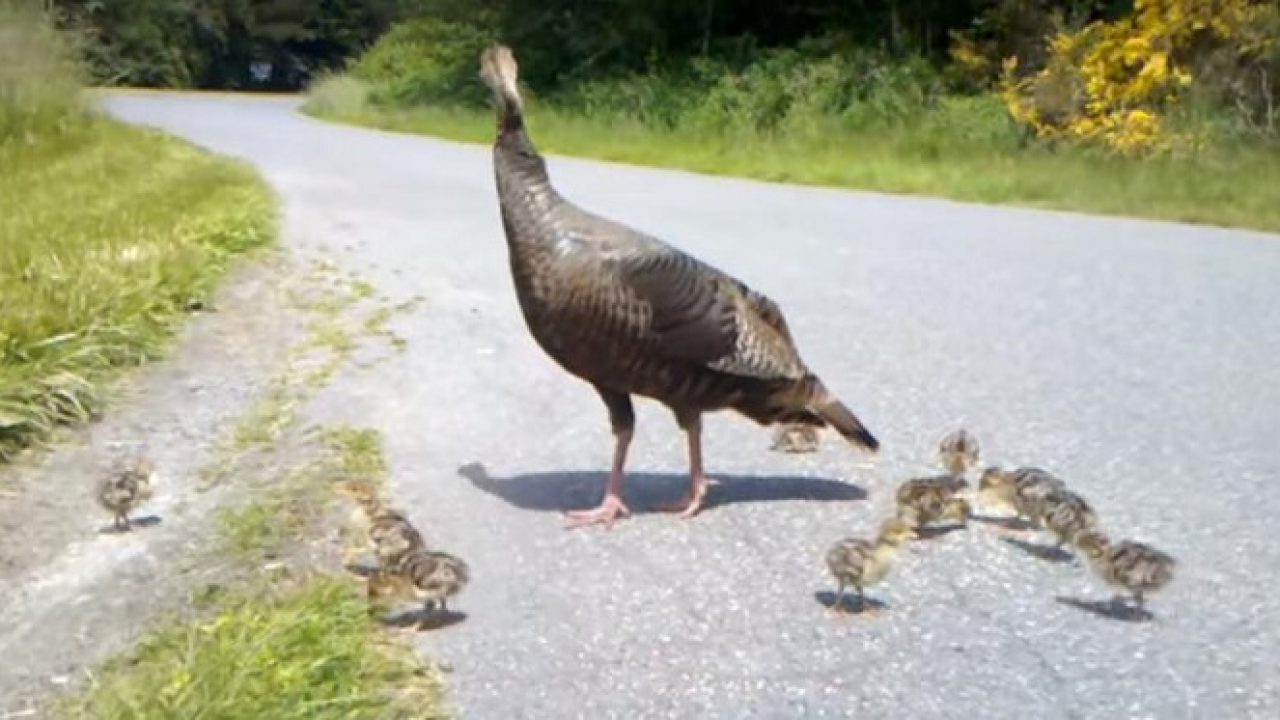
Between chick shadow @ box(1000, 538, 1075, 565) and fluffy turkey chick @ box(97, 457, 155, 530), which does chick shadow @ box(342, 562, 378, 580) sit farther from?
chick shadow @ box(1000, 538, 1075, 565)

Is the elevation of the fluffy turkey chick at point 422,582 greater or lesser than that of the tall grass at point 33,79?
greater

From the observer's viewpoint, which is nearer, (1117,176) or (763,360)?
(763,360)

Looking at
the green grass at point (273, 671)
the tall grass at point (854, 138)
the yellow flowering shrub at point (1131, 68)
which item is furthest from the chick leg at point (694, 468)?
the yellow flowering shrub at point (1131, 68)

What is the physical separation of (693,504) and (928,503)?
0.81 metres

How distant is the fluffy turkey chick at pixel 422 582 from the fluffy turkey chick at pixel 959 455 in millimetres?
2325

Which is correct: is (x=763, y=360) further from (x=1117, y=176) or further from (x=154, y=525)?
(x=1117, y=176)

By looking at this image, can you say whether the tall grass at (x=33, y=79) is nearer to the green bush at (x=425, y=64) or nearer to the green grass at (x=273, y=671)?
the green bush at (x=425, y=64)

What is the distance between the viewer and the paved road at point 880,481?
5391 millimetres

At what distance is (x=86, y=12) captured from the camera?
158 feet

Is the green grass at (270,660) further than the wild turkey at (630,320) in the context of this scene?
No

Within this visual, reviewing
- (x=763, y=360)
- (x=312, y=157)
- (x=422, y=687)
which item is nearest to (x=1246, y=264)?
(x=763, y=360)

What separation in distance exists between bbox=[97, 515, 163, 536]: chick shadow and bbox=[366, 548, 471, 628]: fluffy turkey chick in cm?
139

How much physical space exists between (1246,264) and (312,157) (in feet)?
46.4

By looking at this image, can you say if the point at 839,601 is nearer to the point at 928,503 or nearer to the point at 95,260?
the point at 928,503
